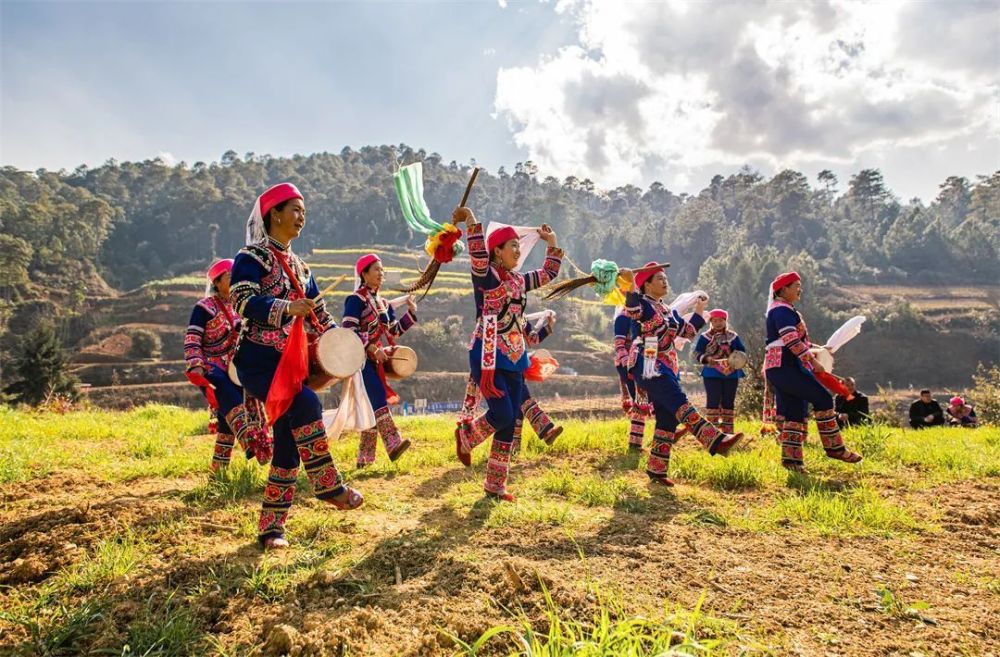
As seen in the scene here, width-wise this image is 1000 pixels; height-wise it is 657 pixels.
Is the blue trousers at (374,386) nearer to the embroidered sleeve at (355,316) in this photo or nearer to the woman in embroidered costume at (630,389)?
the embroidered sleeve at (355,316)

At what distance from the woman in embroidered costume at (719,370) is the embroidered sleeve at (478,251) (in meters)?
4.79

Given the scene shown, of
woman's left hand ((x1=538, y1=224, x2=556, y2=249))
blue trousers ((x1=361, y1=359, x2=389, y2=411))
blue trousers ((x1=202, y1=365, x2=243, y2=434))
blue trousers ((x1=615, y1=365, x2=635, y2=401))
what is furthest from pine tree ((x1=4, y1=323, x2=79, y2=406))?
woman's left hand ((x1=538, y1=224, x2=556, y2=249))

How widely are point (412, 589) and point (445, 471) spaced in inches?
125

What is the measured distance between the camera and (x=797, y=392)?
20.2 feet

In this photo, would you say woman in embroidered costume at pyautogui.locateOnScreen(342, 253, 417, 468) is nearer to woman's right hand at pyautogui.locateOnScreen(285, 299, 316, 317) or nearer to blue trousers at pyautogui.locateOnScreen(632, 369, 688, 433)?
woman's right hand at pyautogui.locateOnScreen(285, 299, 316, 317)

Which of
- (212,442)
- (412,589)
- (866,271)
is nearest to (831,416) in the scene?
(412,589)

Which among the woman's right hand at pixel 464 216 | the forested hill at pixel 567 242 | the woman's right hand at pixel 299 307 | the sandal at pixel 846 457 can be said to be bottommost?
the sandal at pixel 846 457

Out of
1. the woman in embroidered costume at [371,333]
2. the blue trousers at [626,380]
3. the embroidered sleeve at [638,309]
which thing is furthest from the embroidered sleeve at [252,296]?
the blue trousers at [626,380]

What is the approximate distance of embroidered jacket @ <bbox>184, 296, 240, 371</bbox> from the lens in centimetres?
524

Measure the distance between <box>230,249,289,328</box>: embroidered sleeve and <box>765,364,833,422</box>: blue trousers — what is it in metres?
5.10

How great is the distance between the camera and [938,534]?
3.94 metres

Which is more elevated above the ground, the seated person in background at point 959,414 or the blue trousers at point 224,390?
the blue trousers at point 224,390

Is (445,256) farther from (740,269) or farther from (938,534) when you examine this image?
(740,269)

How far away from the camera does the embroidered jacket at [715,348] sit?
28.0 feet
